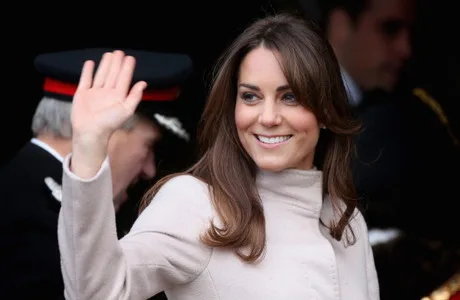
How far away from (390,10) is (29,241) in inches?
83.7

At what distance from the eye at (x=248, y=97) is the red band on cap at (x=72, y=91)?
1034 millimetres

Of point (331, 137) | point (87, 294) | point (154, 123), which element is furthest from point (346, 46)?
point (87, 294)

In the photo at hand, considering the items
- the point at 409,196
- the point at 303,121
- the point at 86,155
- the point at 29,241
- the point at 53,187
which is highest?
the point at 86,155

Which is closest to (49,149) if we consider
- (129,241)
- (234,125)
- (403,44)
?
(234,125)

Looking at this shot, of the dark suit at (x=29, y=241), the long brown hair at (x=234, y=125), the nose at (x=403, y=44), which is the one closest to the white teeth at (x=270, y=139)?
the long brown hair at (x=234, y=125)

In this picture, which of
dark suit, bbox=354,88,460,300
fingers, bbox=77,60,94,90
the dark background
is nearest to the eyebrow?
fingers, bbox=77,60,94,90

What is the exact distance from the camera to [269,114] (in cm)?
310

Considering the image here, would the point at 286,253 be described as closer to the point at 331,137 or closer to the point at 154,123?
the point at 331,137

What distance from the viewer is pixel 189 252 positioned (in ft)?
9.79

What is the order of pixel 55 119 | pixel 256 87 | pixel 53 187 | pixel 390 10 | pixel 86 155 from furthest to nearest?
pixel 390 10
pixel 55 119
pixel 53 187
pixel 256 87
pixel 86 155

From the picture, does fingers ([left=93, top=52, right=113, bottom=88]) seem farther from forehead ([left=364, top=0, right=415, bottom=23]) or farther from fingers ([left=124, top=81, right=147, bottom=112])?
forehead ([left=364, top=0, right=415, bottom=23])

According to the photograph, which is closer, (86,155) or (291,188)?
(86,155)

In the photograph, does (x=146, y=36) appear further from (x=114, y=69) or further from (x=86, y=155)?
(x=86, y=155)

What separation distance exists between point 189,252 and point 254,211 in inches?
9.5
